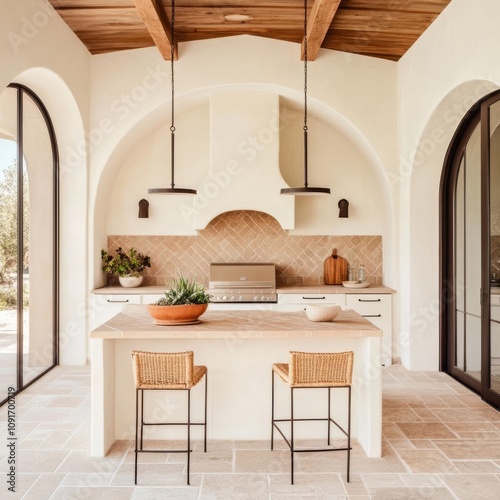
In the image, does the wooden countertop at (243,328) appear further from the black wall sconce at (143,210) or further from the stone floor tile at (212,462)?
the black wall sconce at (143,210)

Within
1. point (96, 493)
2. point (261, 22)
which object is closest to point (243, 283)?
point (261, 22)

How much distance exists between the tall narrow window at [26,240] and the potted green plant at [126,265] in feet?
2.10

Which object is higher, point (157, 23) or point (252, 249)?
point (157, 23)

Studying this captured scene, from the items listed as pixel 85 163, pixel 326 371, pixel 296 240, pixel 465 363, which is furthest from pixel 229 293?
pixel 326 371

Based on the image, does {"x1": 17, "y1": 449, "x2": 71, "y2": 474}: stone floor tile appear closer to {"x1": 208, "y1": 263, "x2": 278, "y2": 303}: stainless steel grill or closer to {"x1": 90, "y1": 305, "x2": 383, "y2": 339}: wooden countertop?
{"x1": 90, "y1": 305, "x2": 383, "y2": 339}: wooden countertop

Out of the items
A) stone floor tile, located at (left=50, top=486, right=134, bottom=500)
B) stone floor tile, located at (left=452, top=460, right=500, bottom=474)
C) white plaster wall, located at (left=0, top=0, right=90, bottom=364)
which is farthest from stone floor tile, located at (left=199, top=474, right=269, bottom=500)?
white plaster wall, located at (left=0, top=0, right=90, bottom=364)

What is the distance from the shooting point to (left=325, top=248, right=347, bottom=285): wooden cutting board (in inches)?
259

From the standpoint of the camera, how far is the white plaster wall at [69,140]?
492 cm

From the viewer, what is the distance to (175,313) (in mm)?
3594

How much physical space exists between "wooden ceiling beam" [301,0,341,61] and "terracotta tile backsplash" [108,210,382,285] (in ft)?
6.68

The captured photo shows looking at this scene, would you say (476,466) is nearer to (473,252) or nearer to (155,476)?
(155,476)

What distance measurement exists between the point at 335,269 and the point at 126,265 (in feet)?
7.97

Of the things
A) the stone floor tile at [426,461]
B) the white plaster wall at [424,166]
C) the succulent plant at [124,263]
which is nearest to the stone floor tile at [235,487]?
the stone floor tile at [426,461]

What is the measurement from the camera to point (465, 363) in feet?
17.5
